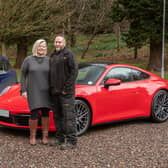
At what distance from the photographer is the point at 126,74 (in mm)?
6793

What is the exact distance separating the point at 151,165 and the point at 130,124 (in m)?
2.57

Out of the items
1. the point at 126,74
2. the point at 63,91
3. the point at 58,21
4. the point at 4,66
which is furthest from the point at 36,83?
the point at 58,21

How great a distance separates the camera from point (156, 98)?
23.0 feet

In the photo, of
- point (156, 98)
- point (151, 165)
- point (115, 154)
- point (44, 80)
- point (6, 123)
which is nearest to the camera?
point (151, 165)

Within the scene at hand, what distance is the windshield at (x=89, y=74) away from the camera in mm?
6234

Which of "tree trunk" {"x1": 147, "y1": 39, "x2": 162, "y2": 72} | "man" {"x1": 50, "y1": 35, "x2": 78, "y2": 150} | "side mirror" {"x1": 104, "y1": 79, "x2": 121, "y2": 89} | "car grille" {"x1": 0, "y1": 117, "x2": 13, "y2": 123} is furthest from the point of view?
"tree trunk" {"x1": 147, "y1": 39, "x2": 162, "y2": 72}

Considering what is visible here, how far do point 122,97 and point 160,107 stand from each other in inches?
44.2

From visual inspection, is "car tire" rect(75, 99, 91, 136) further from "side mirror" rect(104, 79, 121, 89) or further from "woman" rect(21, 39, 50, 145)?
"woman" rect(21, 39, 50, 145)

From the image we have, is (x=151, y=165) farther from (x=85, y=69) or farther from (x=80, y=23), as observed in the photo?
(x=80, y=23)

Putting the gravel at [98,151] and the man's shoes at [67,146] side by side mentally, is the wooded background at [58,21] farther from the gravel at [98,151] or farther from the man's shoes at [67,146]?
the man's shoes at [67,146]

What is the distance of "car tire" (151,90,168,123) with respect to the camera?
22.9ft

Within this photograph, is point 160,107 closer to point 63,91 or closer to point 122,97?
point 122,97

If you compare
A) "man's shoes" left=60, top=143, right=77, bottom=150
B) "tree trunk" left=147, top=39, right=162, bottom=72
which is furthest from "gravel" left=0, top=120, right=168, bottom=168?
"tree trunk" left=147, top=39, right=162, bottom=72

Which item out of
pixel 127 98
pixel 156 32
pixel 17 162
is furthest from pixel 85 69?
pixel 156 32
